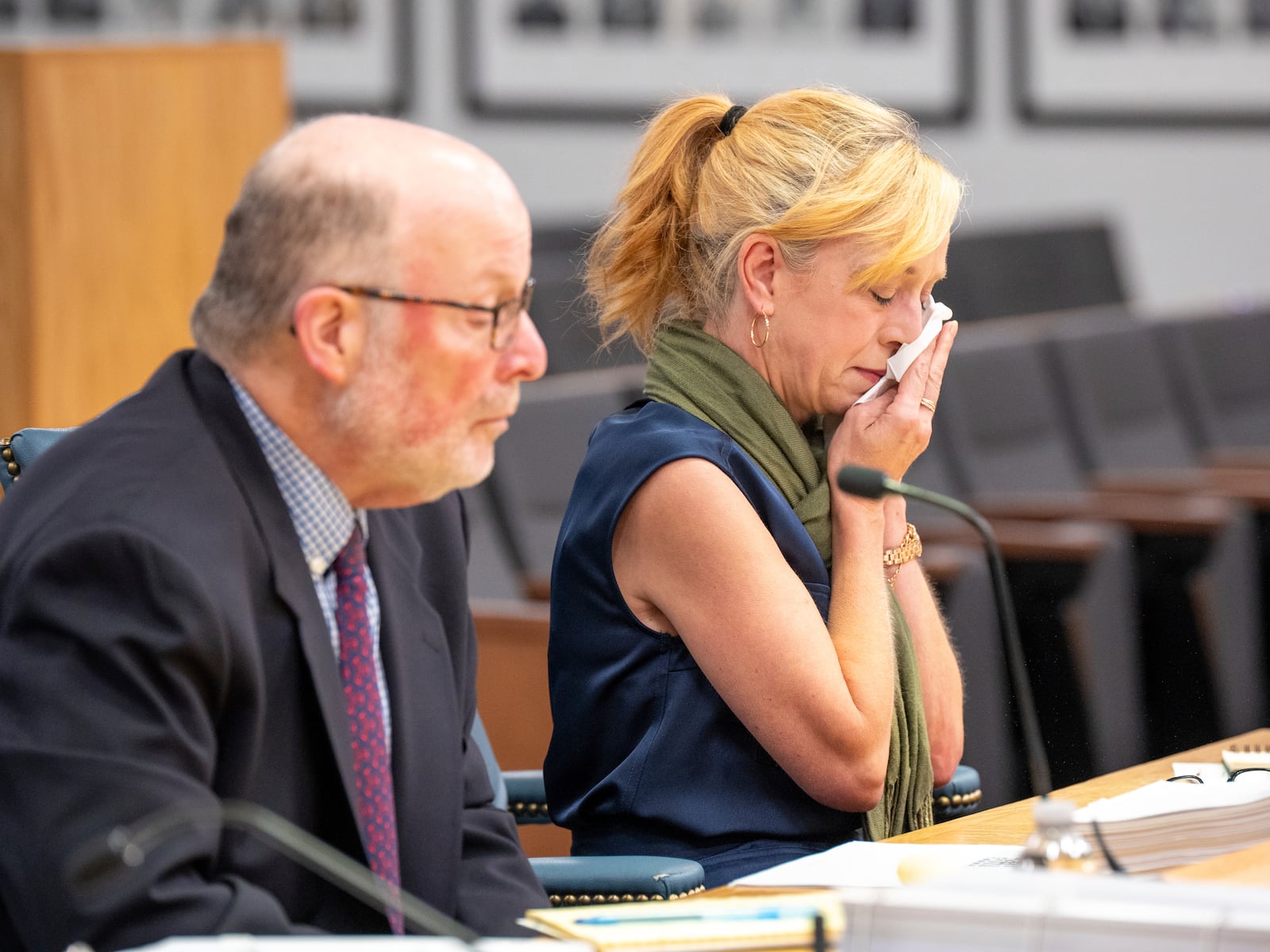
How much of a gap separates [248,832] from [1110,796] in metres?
0.92

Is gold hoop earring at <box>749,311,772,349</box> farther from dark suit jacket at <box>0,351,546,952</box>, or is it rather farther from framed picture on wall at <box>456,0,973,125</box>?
framed picture on wall at <box>456,0,973,125</box>

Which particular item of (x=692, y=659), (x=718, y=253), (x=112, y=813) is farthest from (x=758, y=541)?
(x=112, y=813)

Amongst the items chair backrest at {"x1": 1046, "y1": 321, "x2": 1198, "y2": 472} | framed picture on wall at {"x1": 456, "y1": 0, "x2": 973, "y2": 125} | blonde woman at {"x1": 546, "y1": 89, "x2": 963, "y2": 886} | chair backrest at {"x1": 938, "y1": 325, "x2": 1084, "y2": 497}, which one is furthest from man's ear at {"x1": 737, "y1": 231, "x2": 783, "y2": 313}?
framed picture on wall at {"x1": 456, "y1": 0, "x2": 973, "y2": 125}

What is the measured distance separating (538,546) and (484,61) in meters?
2.78

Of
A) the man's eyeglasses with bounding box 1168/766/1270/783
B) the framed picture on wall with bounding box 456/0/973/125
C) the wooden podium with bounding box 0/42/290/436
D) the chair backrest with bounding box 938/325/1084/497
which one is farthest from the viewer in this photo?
the framed picture on wall with bounding box 456/0/973/125

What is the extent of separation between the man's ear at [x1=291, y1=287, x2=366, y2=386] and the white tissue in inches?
30.9

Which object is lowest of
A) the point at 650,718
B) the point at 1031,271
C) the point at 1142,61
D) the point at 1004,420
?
the point at 1004,420

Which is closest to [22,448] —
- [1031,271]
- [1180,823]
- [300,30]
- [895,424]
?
[895,424]

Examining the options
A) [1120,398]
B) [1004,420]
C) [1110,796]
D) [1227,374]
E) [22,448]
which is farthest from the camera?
[1227,374]

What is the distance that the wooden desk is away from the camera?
52.1 inches

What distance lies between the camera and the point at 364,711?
1.43m

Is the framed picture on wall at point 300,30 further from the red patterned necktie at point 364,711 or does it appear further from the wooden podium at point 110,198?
the red patterned necktie at point 364,711

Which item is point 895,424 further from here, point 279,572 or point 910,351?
point 279,572

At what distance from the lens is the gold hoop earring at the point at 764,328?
196 centimetres
